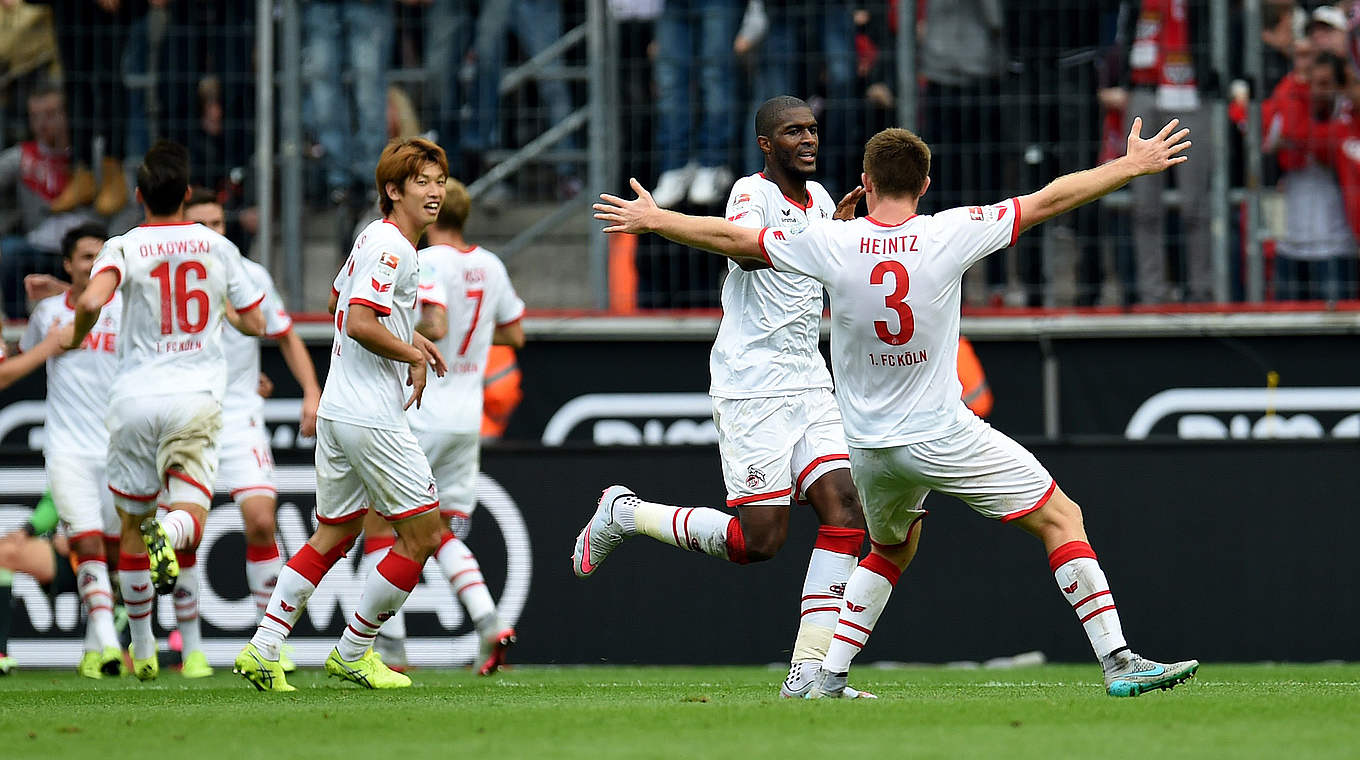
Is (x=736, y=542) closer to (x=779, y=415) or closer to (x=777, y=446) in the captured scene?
(x=777, y=446)

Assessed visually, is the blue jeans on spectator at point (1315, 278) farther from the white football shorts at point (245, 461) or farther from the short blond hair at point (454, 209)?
the white football shorts at point (245, 461)

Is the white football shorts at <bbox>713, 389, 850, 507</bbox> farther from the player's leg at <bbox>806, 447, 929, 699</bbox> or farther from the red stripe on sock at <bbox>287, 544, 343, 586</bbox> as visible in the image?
the red stripe on sock at <bbox>287, 544, 343, 586</bbox>

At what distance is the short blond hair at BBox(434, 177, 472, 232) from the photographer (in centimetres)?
1017

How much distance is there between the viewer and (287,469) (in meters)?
11.8

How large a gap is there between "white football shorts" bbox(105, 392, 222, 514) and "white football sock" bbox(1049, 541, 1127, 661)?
4480mm

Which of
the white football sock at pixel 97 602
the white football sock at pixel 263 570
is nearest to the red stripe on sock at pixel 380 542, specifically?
the white football sock at pixel 263 570

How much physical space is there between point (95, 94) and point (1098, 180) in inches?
355

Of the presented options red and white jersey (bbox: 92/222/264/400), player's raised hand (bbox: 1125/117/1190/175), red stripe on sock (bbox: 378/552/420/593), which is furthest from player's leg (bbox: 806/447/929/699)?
red and white jersey (bbox: 92/222/264/400)

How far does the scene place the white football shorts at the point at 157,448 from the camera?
9094mm

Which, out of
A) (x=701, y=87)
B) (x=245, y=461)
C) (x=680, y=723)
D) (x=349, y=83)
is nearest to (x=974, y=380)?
(x=701, y=87)

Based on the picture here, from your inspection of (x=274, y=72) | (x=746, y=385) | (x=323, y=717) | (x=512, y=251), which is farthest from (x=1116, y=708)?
(x=274, y=72)

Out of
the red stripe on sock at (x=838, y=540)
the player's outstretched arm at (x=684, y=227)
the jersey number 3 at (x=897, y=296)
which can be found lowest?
the red stripe on sock at (x=838, y=540)

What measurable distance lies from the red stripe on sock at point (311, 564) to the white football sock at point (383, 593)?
214 millimetres

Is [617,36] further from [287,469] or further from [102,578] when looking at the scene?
[102,578]
